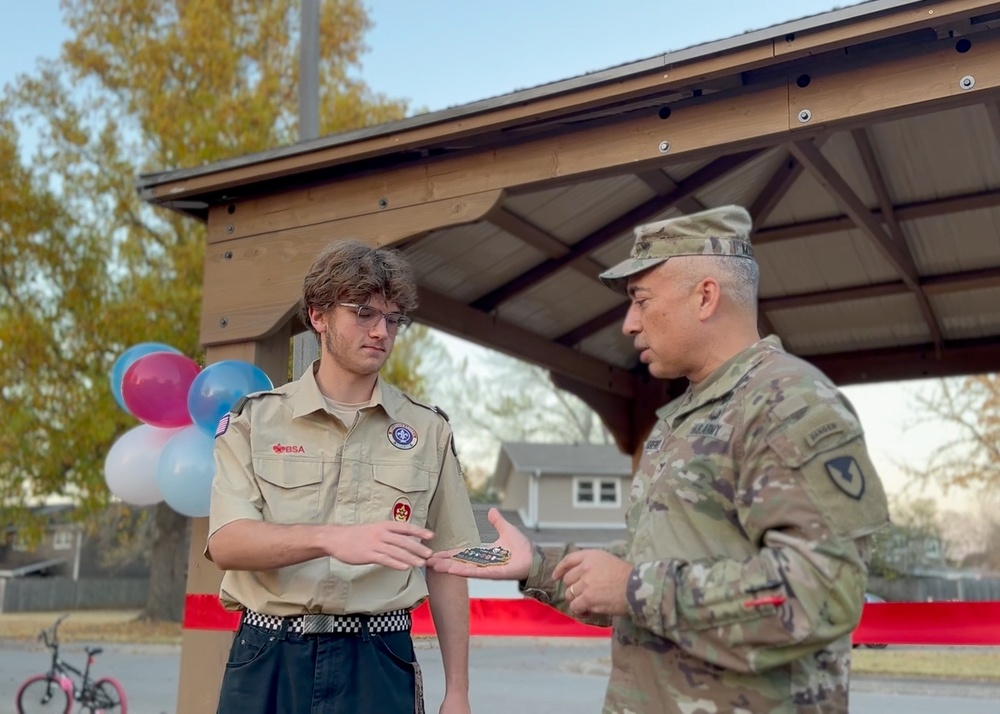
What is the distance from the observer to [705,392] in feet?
5.90

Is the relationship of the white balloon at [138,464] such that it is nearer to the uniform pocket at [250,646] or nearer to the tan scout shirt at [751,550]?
the uniform pocket at [250,646]

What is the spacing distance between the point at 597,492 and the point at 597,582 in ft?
93.8

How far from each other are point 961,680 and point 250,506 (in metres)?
12.3

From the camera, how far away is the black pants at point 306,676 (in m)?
2.21

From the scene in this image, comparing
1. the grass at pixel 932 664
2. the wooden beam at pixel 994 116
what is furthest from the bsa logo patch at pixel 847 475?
the grass at pixel 932 664

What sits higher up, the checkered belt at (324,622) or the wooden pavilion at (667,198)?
the wooden pavilion at (667,198)

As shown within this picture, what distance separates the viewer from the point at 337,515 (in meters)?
2.34

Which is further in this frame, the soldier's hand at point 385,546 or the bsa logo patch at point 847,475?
the soldier's hand at point 385,546

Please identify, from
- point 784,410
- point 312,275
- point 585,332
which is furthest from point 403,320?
point 585,332

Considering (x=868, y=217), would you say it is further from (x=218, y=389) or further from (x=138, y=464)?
(x=138, y=464)

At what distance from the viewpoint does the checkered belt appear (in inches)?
88.2

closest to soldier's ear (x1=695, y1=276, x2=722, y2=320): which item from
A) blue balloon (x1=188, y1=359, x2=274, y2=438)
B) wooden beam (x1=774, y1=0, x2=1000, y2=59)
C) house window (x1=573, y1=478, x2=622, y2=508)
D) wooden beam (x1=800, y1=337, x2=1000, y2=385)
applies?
wooden beam (x1=774, y1=0, x2=1000, y2=59)

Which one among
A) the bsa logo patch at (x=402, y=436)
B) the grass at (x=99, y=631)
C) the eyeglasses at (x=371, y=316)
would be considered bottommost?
the grass at (x=99, y=631)

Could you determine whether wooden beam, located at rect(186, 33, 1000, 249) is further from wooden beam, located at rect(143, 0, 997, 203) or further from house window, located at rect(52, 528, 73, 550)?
house window, located at rect(52, 528, 73, 550)
